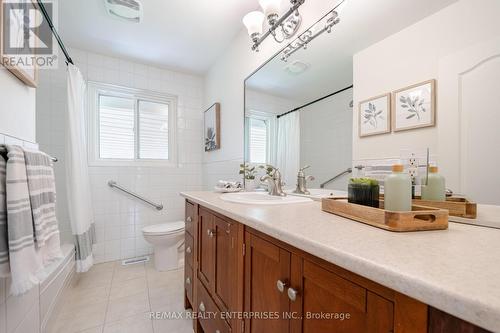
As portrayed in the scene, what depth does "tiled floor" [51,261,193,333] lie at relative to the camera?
1.40m

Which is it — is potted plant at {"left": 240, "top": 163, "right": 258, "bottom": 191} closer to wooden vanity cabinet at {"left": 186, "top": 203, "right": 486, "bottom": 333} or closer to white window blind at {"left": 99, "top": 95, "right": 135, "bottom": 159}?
wooden vanity cabinet at {"left": 186, "top": 203, "right": 486, "bottom": 333}

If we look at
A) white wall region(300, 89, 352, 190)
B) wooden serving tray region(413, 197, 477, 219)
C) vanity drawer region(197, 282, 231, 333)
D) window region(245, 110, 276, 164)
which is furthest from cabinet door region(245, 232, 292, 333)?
window region(245, 110, 276, 164)

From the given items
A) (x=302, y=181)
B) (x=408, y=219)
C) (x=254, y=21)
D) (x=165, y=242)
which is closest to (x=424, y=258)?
(x=408, y=219)

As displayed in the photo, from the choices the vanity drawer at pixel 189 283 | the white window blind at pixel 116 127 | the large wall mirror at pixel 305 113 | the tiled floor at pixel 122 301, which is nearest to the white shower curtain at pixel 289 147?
the large wall mirror at pixel 305 113

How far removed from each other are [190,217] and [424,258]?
1314mm

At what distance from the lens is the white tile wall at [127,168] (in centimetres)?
216

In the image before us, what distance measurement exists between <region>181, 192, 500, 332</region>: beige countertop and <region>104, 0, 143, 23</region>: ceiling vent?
1.95 meters

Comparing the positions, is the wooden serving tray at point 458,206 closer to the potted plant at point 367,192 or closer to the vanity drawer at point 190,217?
the potted plant at point 367,192

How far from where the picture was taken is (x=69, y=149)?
186 centimetres

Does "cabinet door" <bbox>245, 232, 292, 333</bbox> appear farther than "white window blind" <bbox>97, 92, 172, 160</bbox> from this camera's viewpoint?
No

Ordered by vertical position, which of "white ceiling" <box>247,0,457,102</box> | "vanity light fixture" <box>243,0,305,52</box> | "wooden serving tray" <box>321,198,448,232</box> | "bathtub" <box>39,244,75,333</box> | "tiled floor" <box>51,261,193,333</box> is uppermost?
"vanity light fixture" <box>243,0,305,52</box>

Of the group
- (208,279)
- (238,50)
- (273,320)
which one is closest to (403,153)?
(273,320)

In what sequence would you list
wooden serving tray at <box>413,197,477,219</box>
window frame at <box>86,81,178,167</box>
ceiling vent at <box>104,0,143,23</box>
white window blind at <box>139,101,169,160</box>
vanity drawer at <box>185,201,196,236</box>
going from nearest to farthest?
wooden serving tray at <box>413,197,477,219</box> → vanity drawer at <box>185,201,196,236</box> → ceiling vent at <box>104,0,143,23</box> → window frame at <box>86,81,178,167</box> → white window blind at <box>139,101,169,160</box>

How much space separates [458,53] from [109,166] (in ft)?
9.38
